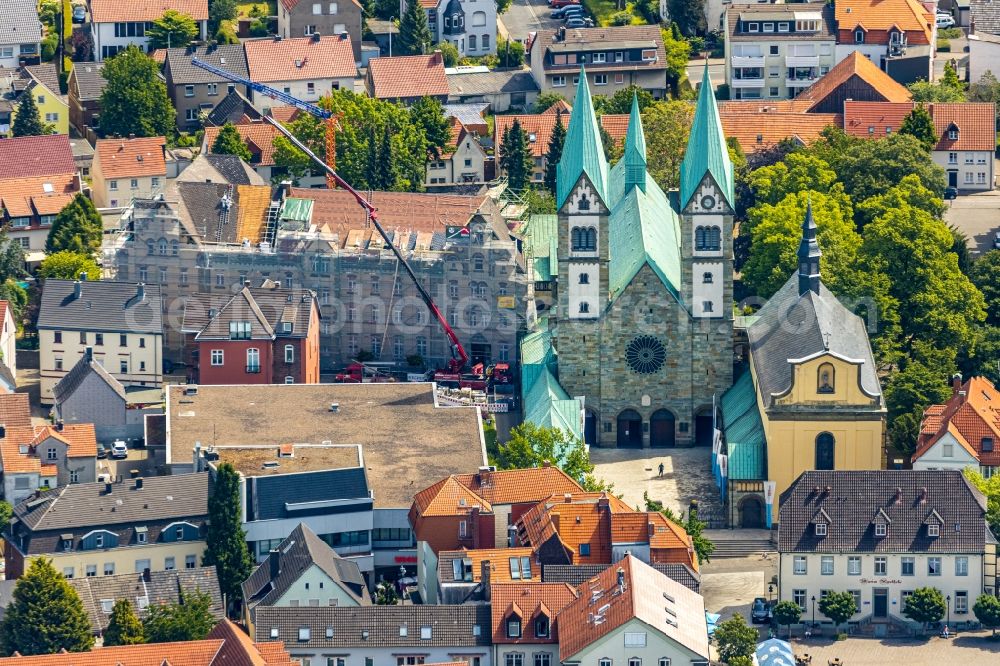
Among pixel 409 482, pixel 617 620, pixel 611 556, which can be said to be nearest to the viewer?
pixel 617 620

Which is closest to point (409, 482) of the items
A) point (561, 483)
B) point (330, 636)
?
point (561, 483)

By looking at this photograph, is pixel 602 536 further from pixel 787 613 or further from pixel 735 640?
pixel 735 640

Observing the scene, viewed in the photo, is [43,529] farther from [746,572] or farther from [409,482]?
[746,572]

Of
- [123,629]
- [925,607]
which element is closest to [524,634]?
[123,629]

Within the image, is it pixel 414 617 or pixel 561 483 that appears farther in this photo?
pixel 561 483

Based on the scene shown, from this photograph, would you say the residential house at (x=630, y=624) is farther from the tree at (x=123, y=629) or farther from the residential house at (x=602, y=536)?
the tree at (x=123, y=629)

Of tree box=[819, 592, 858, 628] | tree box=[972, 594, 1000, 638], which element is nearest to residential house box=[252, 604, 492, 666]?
tree box=[819, 592, 858, 628]

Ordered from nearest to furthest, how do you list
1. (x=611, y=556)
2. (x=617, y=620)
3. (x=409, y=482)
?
1. (x=617, y=620)
2. (x=611, y=556)
3. (x=409, y=482)
